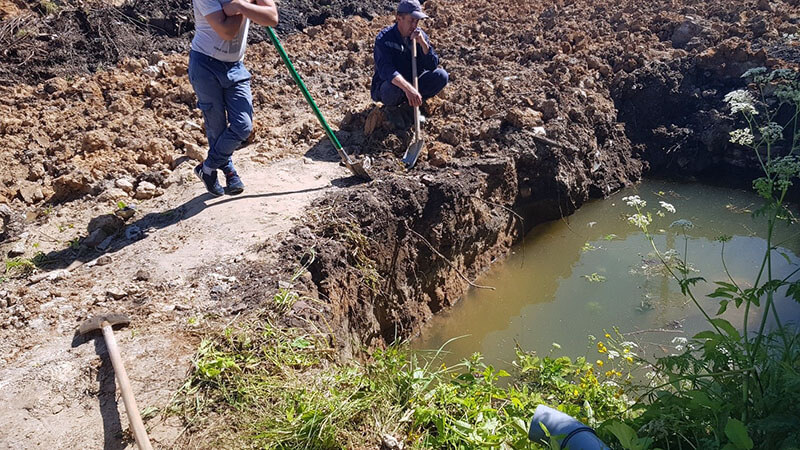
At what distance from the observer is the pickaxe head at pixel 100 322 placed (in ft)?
9.50

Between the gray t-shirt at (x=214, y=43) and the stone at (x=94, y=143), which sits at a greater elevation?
the gray t-shirt at (x=214, y=43)

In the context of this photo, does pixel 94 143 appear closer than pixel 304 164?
Yes

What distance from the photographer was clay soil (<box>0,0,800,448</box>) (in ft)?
10.2

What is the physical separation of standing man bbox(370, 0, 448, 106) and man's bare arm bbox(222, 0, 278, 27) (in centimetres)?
149

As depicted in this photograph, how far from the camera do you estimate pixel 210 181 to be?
4.09m

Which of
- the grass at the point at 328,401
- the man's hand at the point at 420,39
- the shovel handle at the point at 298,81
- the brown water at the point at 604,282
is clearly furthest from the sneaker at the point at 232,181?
the man's hand at the point at 420,39

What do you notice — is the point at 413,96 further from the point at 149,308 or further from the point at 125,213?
the point at 149,308

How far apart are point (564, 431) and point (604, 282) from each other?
281 cm

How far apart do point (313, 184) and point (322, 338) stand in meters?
1.69

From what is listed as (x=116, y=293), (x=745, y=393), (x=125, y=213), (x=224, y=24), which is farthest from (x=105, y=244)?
(x=745, y=393)

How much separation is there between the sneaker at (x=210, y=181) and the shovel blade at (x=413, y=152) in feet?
5.29

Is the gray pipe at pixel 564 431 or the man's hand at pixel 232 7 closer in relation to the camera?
the gray pipe at pixel 564 431

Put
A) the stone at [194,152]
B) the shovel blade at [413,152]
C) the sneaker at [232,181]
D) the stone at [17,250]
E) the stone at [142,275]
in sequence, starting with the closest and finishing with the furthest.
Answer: the stone at [142,275] → the stone at [17,250] → the sneaker at [232,181] → the stone at [194,152] → the shovel blade at [413,152]

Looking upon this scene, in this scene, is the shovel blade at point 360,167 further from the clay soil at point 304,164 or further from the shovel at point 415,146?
the shovel at point 415,146
